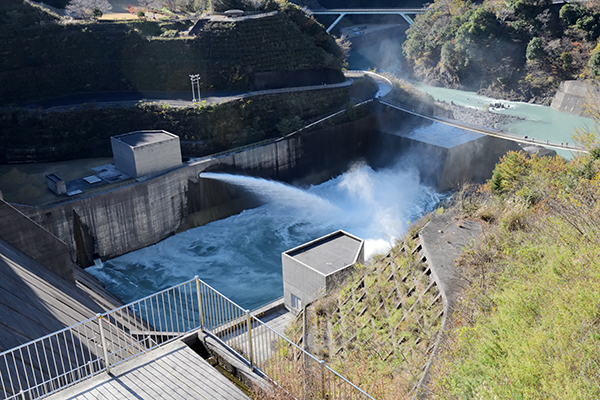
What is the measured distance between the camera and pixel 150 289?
26297 millimetres

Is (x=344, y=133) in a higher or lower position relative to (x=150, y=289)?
higher

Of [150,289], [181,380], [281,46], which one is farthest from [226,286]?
[281,46]

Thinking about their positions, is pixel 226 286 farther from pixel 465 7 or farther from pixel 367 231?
pixel 465 7

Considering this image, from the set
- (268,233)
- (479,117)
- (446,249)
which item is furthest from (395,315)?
(479,117)

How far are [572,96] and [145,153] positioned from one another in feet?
149

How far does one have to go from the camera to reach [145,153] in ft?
94.1

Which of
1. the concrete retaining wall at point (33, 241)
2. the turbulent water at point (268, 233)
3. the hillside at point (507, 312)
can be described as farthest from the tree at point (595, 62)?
the concrete retaining wall at point (33, 241)

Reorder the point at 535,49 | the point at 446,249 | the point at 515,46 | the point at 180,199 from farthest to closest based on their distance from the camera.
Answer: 1. the point at 515,46
2. the point at 535,49
3. the point at 180,199
4. the point at 446,249

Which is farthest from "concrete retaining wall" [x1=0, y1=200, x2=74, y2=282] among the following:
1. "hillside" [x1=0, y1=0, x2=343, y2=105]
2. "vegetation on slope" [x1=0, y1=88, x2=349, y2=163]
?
"hillside" [x1=0, y1=0, x2=343, y2=105]

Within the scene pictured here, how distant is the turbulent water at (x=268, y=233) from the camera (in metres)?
27.0

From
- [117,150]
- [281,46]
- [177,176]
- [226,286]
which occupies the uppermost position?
[281,46]

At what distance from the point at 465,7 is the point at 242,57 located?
41155 mm

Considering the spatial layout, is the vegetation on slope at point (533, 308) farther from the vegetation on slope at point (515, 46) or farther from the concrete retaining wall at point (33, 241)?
the vegetation on slope at point (515, 46)

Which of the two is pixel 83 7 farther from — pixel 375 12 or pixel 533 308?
pixel 533 308
